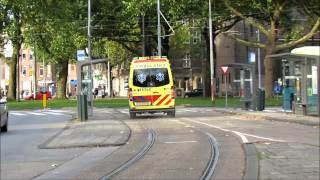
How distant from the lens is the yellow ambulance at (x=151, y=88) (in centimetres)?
2933

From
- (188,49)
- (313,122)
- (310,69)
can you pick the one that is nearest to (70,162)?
(313,122)

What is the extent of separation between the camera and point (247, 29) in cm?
8838

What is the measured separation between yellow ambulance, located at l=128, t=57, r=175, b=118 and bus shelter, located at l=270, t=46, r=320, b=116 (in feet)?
18.2

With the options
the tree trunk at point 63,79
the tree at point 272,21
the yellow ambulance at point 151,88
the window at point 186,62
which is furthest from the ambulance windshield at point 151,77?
the window at point 186,62

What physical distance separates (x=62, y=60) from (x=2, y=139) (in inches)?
2001

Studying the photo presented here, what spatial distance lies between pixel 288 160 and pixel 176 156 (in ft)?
8.20

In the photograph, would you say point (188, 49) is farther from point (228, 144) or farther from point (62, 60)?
point (228, 144)

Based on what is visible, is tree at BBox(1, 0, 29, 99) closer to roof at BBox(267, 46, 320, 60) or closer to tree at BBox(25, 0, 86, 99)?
tree at BBox(25, 0, 86, 99)

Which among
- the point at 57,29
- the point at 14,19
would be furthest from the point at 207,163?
the point at 14,19

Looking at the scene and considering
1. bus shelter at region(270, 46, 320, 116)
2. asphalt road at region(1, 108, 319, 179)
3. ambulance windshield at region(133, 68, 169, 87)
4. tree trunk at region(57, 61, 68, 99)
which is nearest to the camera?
asphalt road at region(1, 108, 319, 179)

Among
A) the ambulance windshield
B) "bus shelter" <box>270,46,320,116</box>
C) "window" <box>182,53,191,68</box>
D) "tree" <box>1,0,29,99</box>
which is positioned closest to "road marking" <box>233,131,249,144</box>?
"bus shelter" <box>270,46,320,116</box>

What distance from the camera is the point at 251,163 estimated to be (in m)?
11.8

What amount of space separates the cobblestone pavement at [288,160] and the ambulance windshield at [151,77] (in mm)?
14435

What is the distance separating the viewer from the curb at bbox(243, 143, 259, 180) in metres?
10.3
